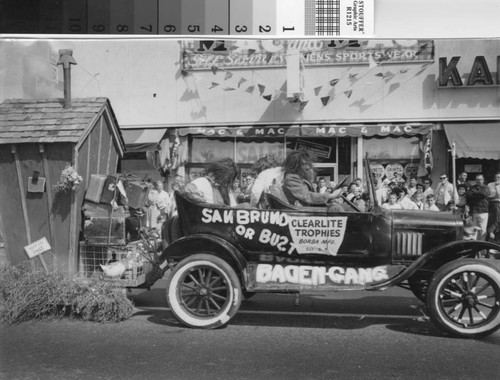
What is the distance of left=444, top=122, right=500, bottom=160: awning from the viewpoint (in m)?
12.1

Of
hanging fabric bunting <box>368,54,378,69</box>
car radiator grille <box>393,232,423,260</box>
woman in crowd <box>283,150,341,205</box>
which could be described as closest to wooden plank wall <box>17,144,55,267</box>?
woman in crowd <box>283,150,341,205</box>

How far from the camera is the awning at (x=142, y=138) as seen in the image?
12859 mm

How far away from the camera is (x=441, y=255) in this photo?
4.62 metres

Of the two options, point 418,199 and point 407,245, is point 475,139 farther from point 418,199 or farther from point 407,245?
point 407,245

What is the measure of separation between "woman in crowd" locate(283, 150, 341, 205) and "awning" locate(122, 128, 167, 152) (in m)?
8.19

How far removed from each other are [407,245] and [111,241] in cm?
277

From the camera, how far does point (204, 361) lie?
3.88 meters

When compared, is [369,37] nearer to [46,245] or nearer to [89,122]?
[89,122]

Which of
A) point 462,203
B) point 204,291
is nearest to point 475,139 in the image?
point 462,203

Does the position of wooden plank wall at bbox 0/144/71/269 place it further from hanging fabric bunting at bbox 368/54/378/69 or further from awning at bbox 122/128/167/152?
hanging fabric bunting at bbox 368/54/378/69

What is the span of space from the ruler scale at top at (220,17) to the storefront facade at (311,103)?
28.4 feet

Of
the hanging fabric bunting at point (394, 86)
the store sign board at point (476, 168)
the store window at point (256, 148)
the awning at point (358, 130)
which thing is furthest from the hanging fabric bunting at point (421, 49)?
the store window at point (256, 148)

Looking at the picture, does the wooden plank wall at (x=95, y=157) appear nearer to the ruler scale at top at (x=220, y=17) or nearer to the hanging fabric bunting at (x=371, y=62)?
the ruler scale at top at (x=220, y=17)

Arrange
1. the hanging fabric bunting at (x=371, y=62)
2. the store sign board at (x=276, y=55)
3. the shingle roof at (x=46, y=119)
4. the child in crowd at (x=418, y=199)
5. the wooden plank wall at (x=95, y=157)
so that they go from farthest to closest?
the store sign board at (x=276, y=55) < the hanging fabric bunting at (x=371, y=62) < the child in crowd at (x=418, y=199) < the wooden plank wall at (x=95, y=157) < the shingle roof at (x=46, y=119)
